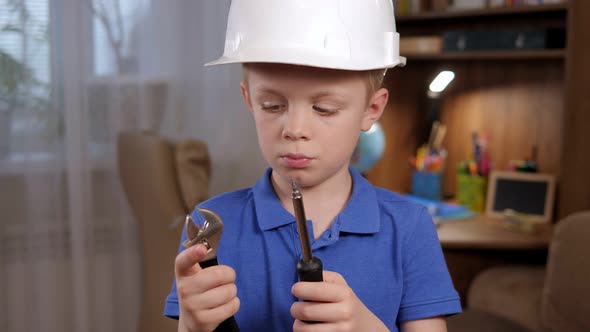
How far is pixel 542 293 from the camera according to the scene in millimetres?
1813

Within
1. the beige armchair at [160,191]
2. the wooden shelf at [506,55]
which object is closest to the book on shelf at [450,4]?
the wooden shelf at [506,55]

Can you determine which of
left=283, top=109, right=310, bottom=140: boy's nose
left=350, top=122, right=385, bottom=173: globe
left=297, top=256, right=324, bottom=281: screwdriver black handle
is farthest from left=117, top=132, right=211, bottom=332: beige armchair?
left=297, top=256, right=324, bottom=281: screwdriver black handle

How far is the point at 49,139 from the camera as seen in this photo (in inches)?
71.5

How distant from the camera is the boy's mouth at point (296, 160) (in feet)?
2.62

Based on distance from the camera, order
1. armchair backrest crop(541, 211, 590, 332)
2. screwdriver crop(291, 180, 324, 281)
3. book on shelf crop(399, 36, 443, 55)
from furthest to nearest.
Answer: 1. book on shelf crop(399, 36, 443, 55)
2. armchair backrest crop(541, 211, 590, 332)
3. screwdriver crop(291, 180, 324, 281)

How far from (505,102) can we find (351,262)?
5.94 ft

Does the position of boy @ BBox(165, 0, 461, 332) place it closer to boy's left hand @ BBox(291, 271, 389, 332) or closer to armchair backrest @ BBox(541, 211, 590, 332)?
boy's left hand @ BBox(291, 271, 389, 332)

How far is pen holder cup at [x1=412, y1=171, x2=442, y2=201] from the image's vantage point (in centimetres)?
247

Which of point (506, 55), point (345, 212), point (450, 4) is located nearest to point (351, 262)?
point (345, 212)

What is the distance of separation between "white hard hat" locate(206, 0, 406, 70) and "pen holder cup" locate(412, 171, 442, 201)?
67.8 inches

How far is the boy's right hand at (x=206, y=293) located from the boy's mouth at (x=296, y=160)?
6.3 inches

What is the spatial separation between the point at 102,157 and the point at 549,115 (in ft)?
5.05

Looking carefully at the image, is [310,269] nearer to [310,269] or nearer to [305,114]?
Result: [310,269]

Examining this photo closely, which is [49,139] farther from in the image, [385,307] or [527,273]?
[527,273]
